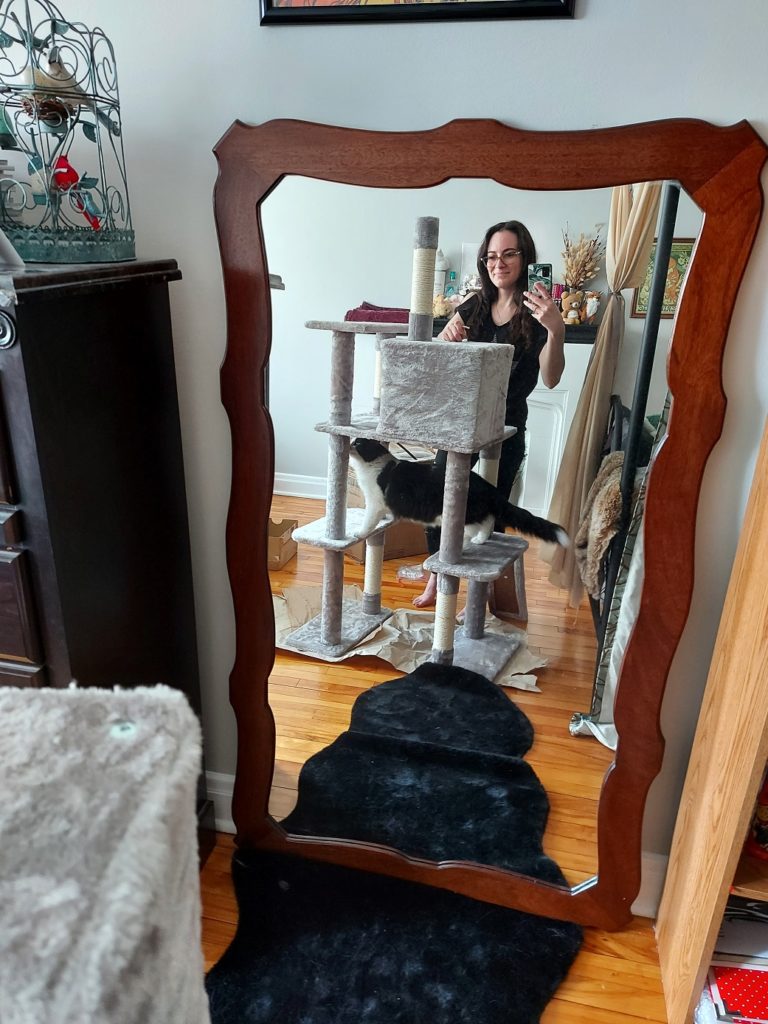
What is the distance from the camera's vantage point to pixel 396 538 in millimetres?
1365

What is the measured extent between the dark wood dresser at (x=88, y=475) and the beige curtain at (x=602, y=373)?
72cm

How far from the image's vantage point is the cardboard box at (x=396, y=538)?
1.35 meters

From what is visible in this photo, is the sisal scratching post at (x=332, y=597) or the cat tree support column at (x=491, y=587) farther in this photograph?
the sisal scratching post at (x=332, y=597)

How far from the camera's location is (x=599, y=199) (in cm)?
109

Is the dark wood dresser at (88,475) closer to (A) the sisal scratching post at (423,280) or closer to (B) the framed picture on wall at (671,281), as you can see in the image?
(A) the sisal scratching post at (423,280)

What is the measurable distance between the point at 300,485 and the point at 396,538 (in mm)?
208

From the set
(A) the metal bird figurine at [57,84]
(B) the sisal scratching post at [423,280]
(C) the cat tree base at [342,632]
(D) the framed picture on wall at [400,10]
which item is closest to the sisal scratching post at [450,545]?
(C) the cat tree base at [342,632]

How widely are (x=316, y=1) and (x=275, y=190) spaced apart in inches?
10.7

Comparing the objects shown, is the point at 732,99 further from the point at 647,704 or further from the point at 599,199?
the point at 647,704

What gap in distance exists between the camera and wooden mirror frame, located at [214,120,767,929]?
1.04 meters

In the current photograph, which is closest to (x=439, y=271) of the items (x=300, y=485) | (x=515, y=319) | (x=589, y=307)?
(x=515, y=319)

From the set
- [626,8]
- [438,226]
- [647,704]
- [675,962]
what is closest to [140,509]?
[438,226]

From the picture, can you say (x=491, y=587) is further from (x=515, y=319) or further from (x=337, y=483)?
(x=515, y=319)

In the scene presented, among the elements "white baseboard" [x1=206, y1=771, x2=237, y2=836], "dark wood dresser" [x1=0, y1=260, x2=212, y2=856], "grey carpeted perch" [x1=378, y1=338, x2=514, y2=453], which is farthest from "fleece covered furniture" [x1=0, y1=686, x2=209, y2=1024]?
"white baseboard" [x1=206, y1=771, x2=237, y2=836]
